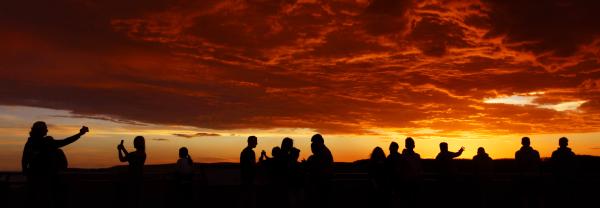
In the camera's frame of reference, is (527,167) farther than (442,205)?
Yes

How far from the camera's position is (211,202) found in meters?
14.2

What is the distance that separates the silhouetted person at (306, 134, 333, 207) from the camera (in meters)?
11.8

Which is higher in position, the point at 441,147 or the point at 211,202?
the point at 441,147

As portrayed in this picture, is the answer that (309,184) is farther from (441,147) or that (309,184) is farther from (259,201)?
(441,147)

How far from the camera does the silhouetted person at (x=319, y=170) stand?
465 inches

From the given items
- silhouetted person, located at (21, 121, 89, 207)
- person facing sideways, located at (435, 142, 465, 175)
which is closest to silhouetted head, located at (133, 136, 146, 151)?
silhouetted person, located at (21, 121, 89, 207)

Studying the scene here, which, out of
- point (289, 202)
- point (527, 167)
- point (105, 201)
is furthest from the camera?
point (527, 167)

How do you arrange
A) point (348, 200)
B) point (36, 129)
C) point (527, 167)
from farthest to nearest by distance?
point (527, 167)
point (348, 200)
point (36, 129)

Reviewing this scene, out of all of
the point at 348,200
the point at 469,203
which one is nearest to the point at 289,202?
the point at 348,200

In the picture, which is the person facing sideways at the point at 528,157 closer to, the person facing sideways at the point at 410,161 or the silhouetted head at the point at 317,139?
the person facing sideways at the point at 410,161

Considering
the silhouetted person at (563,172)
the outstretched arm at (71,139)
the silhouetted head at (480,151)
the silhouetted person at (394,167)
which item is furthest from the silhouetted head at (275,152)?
the silhouetted person at (563,172)

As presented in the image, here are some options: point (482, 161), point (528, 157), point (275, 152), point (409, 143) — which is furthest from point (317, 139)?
point (528, 157)

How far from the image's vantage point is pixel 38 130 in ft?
33.3

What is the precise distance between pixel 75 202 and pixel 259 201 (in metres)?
4.14
